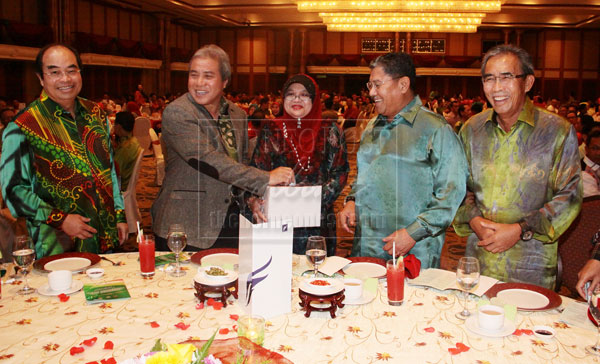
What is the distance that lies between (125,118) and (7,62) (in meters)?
10.9

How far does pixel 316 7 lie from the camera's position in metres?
11.4

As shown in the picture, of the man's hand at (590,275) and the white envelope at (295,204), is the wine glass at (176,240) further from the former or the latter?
the man's hand at (590,275)

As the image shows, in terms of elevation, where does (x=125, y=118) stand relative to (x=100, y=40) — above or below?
below

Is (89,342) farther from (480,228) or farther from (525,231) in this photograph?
(525,231)

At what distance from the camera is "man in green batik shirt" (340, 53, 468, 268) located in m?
2.34

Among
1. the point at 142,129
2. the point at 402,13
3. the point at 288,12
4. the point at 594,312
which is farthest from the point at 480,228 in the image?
the point at 288,12

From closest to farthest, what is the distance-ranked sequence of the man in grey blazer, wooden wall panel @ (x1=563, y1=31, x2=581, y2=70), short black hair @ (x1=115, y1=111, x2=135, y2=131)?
the man in grey blazer < short black hair @ (x1=115, y1=111, x2=135, y2=131) < wooden wall panel @ (x1=563, y1=31, x2=581, y2=70)

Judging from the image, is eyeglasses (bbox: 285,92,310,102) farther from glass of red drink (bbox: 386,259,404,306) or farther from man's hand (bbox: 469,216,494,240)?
glass of red drink (bbox: 386,259,404,306)

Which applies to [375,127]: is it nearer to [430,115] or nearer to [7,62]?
[430,115]

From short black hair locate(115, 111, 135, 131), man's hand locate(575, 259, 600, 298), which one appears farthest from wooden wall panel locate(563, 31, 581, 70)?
man's hand locate(575, 259, 600, 298)

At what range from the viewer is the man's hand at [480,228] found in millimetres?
2324

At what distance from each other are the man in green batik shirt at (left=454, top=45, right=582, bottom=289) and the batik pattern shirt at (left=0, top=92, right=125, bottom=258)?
5.77 feet

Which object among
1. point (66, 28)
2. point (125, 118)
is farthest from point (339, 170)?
point (66, 28)

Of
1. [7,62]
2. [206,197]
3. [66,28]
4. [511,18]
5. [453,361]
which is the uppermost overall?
[511,18]
